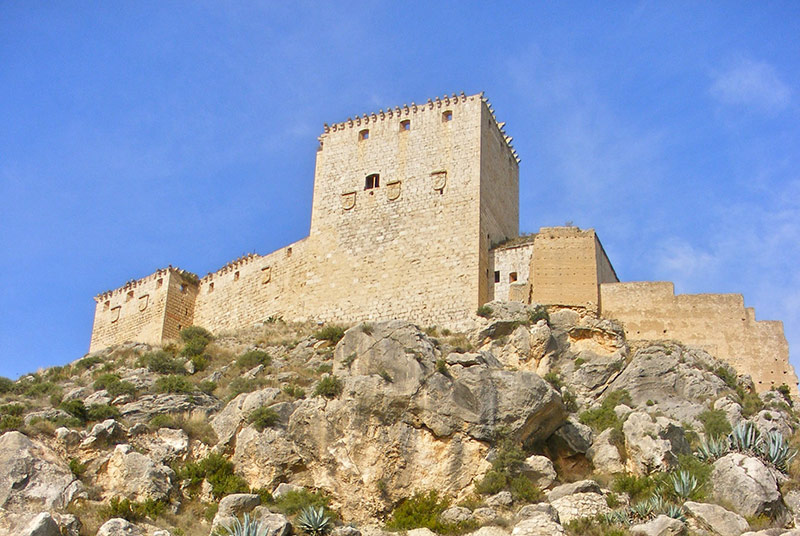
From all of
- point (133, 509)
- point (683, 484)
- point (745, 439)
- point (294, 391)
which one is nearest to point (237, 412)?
point (294, 391)

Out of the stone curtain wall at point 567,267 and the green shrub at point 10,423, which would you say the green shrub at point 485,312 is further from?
the green shrub at point 10,423

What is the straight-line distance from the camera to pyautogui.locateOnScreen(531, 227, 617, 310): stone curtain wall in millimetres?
29094

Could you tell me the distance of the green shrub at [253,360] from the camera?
29041 mm

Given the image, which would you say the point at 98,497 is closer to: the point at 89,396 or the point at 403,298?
the point at 89,396

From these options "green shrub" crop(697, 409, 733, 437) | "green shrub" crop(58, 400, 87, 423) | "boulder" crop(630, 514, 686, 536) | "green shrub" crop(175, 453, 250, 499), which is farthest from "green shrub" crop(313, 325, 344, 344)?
"boulder" crop(630, 514, 686, 536)

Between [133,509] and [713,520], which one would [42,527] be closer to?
[133,509]

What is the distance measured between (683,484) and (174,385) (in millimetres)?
13549

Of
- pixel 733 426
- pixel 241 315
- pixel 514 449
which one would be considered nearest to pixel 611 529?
pixel 514 449

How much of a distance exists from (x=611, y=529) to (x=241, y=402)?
9863 mm

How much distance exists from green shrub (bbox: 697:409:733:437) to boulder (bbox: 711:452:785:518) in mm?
2600

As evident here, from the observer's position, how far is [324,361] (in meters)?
28.5

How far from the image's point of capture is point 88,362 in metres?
31.3

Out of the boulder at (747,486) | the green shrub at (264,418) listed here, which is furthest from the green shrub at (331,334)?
the boulder at (747,486)

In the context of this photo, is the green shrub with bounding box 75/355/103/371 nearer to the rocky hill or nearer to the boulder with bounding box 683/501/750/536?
the rocky hill
